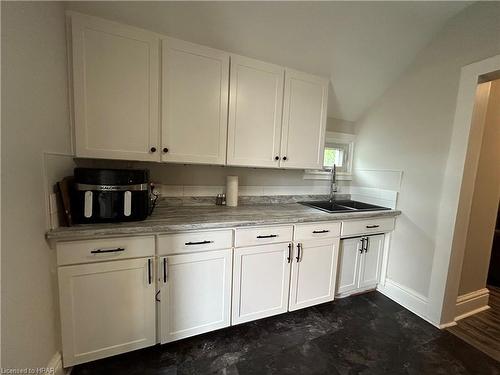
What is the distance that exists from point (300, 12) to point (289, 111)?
695 millimetres

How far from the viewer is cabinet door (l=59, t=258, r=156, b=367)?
117 centimetres

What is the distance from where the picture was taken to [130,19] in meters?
1.38

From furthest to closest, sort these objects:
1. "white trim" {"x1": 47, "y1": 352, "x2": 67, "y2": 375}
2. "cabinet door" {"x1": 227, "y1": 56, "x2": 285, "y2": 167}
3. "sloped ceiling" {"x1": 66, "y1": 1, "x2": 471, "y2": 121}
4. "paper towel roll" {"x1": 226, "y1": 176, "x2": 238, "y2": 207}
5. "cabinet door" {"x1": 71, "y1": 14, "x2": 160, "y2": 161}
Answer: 1. "paper towel roll" {"x1": 226, "y1": 176, "x2": 238, "y2": 207}
2. "cabinet door" {"x1": 227, "y1": 56, "x2": 285, "y2": 167}
3. "sloped ceiling" {"x1": 66, "y1": 1, "x2": 471, "y2": 121}
4. "cabinet door" {"x1": 71, "y1": 14, "x2": 160, "y2": 161}
5. "white trim" {"x1": 47, "y1": 352, "x2": 67, "y2": 375}

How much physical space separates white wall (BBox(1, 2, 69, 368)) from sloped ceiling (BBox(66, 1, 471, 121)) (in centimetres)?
46

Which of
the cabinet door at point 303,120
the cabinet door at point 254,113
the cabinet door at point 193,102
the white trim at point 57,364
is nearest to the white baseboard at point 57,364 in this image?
the white trim at point 57,364

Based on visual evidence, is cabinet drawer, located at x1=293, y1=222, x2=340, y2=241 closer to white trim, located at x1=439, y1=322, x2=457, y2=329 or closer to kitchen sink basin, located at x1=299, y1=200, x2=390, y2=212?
kitchen sink basin, located at x1=299, y1=200, x2=390, y2=212

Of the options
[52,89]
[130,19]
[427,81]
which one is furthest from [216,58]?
[427,81]

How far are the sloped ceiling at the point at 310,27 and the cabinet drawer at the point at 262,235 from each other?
1.44 metres

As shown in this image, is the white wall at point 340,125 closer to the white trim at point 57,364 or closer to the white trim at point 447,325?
Result: the white trim at point 447,325

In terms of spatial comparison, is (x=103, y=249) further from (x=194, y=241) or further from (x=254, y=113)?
(x=254, y=113)

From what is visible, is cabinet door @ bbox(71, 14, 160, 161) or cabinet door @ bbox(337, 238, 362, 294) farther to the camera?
cabinet door @ bbox(337, 238, 362, 294)

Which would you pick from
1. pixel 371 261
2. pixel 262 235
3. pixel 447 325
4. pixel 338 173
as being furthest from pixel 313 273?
pixel 338 173

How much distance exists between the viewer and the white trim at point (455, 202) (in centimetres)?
162

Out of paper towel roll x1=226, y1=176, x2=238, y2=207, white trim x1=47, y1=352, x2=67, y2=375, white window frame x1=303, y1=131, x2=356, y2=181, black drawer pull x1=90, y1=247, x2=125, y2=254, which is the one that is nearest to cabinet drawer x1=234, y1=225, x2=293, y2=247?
paper towel roll x1=226, y1=176, x2=238, y2=207
